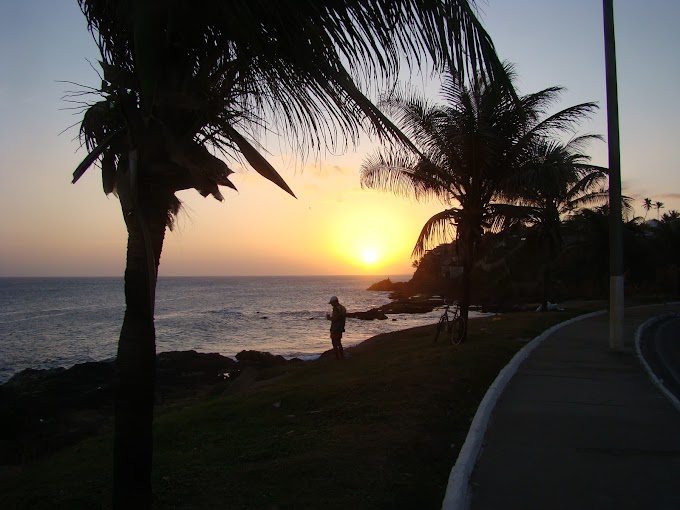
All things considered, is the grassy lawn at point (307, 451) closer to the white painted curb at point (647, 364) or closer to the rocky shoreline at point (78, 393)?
the white painted curb at point (647, 364)

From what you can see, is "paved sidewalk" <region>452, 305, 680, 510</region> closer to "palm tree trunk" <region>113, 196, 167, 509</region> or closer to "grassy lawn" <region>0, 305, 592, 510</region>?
"grassy lawn" <region>0, 305, 592, 510</region>

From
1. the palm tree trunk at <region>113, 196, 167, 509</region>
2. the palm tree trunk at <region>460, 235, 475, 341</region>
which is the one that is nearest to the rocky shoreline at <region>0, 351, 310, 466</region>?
the palm tree trunk at <region>460, 235, 475, 341</region>

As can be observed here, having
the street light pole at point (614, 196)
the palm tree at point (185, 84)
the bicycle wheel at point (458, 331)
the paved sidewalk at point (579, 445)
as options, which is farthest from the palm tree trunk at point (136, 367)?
the street light pole at point (614, 196)

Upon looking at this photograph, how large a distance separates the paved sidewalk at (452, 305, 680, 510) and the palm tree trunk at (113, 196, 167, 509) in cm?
236

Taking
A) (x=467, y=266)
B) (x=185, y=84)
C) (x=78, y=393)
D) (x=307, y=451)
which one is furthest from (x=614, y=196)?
(x=78, y=393)

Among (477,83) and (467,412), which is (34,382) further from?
(477,83)

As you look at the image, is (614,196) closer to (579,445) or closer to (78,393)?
(579,445)

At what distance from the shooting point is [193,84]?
2984 millimetres

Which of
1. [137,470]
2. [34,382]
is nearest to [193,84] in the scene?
[137,470]

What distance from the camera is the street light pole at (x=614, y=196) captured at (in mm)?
11242

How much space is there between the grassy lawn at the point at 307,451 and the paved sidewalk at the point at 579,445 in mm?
458

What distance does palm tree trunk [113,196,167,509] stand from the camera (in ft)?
9.76

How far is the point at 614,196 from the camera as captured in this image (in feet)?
37.2

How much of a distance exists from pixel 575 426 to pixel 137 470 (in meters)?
4.72
